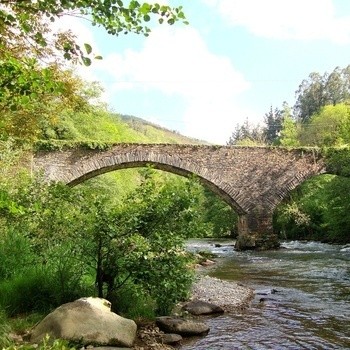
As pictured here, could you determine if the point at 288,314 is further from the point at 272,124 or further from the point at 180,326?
Answer: the point at 272,124

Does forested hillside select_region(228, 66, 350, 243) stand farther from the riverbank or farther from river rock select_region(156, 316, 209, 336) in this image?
river rock select_region(156, 316, 209, 336)

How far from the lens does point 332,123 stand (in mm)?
48031

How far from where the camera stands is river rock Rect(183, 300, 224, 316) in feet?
23.2

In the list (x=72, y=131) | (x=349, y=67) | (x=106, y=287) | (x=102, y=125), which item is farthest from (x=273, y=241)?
(x=349, y=67)

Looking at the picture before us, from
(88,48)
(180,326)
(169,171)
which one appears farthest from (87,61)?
(169,171)

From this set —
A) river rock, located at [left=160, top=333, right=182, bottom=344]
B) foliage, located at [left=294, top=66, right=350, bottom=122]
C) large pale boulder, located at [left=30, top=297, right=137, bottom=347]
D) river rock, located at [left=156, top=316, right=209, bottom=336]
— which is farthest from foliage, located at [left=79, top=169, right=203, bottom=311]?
foliage, located at [left=294, top=66, right=350, bottom=122]

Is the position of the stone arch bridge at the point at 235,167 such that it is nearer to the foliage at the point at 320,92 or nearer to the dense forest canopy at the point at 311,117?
the dense forest canopy at the point at 311,117

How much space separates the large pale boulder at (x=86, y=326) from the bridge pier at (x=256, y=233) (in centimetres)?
1619

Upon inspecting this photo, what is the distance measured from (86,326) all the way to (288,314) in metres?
3.50

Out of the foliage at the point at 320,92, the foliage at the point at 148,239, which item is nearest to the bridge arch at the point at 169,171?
the foliage at the point at 148,239

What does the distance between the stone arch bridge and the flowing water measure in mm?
8257

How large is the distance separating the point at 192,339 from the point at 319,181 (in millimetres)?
27290

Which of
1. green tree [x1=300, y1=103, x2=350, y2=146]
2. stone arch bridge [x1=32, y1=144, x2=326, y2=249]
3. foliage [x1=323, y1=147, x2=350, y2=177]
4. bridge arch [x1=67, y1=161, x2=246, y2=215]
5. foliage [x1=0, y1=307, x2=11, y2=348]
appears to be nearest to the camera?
foliage [x1=0, y1=307, x2=11, y2=348]

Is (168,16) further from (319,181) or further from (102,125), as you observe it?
(319,181)
